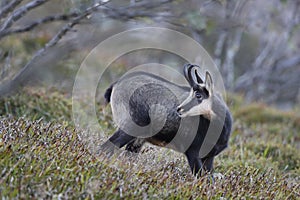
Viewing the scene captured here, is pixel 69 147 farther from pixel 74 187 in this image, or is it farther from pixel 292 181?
pixel 292 181

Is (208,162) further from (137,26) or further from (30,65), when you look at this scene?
(137,26)

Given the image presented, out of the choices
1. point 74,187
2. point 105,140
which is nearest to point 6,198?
point 74,187

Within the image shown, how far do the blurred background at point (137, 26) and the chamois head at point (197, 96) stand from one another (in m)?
1.38

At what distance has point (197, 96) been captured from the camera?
5.61m

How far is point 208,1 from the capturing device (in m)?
7.68

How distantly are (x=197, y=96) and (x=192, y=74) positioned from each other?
9.6 inches

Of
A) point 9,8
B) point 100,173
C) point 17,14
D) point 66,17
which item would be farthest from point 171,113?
point 9,8

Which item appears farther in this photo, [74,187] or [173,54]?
[173,54]

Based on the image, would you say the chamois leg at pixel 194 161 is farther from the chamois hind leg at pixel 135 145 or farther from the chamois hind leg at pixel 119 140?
the chamois hind leg at pixel 119 140

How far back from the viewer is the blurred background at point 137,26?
6.73 meters

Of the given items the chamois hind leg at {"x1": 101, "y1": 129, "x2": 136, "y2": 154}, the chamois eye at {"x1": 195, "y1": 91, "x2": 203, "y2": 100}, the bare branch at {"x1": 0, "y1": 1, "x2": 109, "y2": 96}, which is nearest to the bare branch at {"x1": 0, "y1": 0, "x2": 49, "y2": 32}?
the bare branch at {"x1": 0, "y1": 1, "x2": 109, "y2": 96}

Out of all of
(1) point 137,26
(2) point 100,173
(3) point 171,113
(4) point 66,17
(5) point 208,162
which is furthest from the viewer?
(1) point 137,26

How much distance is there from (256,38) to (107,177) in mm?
16674

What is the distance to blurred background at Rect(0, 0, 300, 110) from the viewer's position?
22.1 feet
